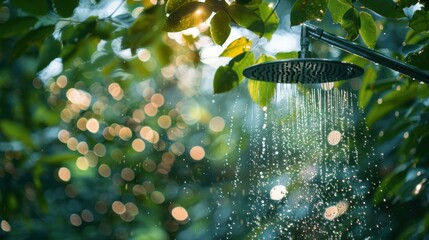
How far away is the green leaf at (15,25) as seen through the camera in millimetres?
1181

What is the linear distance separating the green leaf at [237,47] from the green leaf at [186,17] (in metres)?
0.24

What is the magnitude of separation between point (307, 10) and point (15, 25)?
46 cm

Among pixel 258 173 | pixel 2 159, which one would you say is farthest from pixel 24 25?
pixel 258 173

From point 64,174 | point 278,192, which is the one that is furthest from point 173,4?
point 64,174

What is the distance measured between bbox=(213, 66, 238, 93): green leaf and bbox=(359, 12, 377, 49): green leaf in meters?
0.22

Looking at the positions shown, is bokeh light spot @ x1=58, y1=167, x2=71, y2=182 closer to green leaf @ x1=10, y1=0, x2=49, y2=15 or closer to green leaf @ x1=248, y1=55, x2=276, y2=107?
green leaf @ x1=248, y1=55, x2=276, y2=107

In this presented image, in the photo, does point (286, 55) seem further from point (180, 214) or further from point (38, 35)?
point (180, 214)

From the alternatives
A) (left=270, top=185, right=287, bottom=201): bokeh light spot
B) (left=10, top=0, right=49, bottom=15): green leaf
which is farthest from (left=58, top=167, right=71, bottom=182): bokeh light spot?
(left=10, top=0, right=49, bottom=15): green leaf

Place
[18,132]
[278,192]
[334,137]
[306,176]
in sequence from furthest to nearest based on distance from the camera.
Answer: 1. [278,192]
2. [306,176]
3. [334,137]
4. [18,132]

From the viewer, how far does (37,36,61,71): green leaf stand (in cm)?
122

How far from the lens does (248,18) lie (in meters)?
1.04

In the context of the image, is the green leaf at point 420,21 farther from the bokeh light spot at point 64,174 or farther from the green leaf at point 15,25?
the bokeh light spot at point 64,174

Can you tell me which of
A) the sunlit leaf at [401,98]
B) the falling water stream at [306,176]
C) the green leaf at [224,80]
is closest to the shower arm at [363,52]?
the green leaf at [224,80]

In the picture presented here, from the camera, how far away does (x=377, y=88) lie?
1.59 metres
